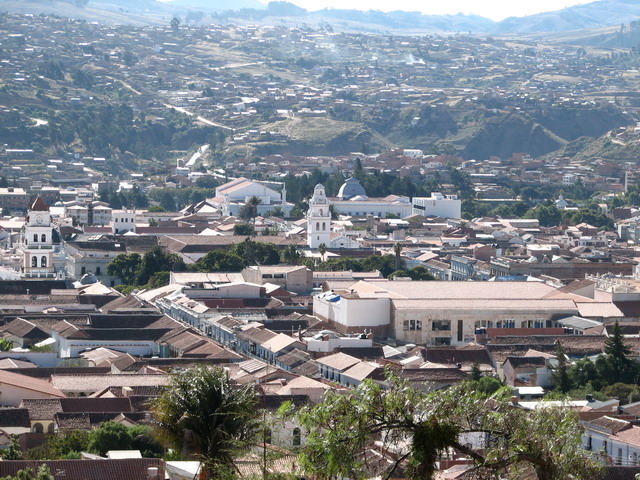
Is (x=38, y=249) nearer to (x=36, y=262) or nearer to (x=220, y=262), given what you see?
(x=36, y=262)

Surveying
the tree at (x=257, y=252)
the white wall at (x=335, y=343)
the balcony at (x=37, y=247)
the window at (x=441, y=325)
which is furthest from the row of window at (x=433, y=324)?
the balcony at (x=37, y=247)

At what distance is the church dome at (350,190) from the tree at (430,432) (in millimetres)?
85302

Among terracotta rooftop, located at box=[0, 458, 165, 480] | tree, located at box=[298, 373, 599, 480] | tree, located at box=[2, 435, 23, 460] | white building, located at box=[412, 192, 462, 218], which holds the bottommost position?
white building, located at box=[412, 192, 462, 218]

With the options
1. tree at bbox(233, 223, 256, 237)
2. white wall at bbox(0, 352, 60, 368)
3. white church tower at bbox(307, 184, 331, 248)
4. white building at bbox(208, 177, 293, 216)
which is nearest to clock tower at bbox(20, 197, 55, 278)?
white church tower at bbox(307, 184, 331, 248)

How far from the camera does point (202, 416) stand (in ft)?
61.8

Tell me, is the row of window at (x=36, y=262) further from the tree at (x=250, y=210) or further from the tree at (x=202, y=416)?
the tree at (x=202, y=416)

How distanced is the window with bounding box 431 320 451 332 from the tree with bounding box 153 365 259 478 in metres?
30.6

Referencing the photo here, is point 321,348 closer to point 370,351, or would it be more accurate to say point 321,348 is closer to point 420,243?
point 370,351

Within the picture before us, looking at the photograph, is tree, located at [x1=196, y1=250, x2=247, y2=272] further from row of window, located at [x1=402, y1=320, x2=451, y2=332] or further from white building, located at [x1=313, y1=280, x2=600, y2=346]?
row of window, located at [x1=402, y1=320, x2=451, y2=332]

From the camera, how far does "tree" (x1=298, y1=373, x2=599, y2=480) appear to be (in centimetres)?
1438

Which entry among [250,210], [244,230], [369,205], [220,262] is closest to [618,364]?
[220,262]

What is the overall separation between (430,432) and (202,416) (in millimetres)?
4925

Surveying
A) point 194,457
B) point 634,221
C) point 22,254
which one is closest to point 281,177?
point 634,221

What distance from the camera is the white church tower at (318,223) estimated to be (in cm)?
7544
